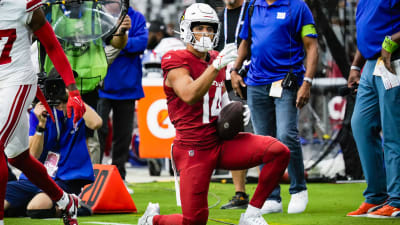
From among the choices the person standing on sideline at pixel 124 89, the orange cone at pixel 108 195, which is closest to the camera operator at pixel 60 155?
the orange cone at pixel 108 195

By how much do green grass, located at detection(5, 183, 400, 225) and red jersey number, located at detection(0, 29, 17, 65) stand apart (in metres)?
1.49

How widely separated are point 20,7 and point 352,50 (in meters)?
5.43

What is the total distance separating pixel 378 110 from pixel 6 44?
282 cm

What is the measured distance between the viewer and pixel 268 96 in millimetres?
6027

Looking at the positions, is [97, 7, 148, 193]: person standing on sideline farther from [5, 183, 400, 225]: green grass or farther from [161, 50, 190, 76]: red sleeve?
[161, 50, 190, 76]: red sleeve

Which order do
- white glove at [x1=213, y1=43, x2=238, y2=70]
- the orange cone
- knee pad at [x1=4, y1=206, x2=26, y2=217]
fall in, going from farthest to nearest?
the orange cone, knee pad at [x1=4, y1=206, x2=26, y2=217], white glove at [x1=213, y1=43, x2=238, y2=70]

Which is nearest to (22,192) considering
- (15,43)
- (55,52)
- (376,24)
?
(55,52)

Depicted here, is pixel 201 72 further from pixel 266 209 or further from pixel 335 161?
pixel 335 161

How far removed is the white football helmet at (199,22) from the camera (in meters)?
4.47

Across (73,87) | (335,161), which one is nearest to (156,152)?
(335,161)

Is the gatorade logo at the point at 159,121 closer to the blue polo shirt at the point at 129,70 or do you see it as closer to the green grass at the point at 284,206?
the green grass at the point at 284,206

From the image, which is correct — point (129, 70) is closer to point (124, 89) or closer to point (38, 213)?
point (124, 89)

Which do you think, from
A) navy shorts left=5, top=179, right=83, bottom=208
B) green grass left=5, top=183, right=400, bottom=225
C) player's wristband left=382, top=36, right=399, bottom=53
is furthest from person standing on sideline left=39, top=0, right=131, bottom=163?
player's wristband left=382, top=36, right=399, bottom=53

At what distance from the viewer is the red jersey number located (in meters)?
4.42
